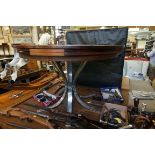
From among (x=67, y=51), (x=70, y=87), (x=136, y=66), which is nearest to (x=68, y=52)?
(x=67, y=51)

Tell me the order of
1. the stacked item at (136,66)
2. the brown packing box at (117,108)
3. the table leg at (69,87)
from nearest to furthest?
the brown packing box at (117,108), the table leg at (69,87), the stacked item at (136,66)

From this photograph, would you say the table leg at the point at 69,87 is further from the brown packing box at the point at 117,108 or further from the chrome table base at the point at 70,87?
Result: the brown packing box at the point at 117,108

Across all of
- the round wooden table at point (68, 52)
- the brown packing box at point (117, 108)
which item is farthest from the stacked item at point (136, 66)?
the round wooden table at point (68, 52)

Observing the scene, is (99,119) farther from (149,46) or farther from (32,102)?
(149,46)

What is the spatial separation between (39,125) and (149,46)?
214 centimetres

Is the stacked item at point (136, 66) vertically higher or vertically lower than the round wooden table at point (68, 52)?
lower

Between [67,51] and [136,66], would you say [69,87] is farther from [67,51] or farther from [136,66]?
[136,66]

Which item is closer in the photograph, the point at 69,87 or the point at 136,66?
the point at 69,87

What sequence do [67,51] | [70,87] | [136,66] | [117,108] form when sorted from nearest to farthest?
[67,51]
[117,108]
[70,87]
[136,66]

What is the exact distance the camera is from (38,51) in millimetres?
692
